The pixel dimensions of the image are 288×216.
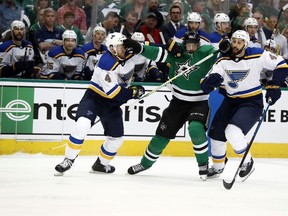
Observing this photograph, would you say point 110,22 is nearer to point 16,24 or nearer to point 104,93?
point 16,24

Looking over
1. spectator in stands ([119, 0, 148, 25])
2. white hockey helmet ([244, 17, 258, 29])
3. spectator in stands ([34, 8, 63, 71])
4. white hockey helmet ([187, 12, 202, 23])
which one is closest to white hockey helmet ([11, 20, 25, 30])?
spectator in stands ([34, 8, 63, 71])

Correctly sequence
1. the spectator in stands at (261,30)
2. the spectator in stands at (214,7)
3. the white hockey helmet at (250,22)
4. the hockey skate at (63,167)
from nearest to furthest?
the hockey skate at (63,167) → the white hockey helmet at (250,22) → the spectator in stands at (214,7) → the spectator in stands at (261,30)

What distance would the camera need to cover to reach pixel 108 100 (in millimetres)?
8398

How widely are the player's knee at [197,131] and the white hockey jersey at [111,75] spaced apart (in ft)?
2.46

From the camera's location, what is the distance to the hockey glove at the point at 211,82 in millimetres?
7887

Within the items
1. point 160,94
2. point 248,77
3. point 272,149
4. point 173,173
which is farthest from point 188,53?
point 272,149

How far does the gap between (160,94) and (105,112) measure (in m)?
2.11

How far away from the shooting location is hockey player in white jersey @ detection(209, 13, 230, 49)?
1101 cm

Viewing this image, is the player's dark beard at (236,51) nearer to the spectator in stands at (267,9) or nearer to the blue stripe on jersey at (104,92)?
the blue stripe on jersey at (104,92)

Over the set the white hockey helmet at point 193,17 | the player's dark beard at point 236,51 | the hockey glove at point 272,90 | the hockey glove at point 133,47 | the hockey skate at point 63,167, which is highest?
the player's dark beard at point 236,51

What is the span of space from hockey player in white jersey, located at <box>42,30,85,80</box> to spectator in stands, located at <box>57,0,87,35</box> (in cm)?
41

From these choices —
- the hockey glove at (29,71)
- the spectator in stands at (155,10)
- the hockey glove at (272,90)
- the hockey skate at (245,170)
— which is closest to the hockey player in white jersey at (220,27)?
the spectator in stands at (155,10)

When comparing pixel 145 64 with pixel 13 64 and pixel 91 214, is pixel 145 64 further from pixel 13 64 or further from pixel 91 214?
pixel 91 214

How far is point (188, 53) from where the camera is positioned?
27.3ft
